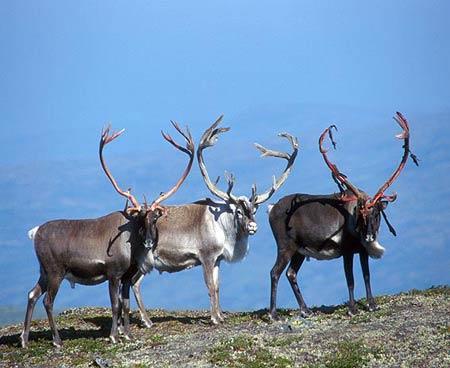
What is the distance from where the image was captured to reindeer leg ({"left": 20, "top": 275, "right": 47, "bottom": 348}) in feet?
61.7

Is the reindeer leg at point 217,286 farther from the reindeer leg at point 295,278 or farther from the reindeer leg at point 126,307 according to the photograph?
the reindeer leg at point 126,307

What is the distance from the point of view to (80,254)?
19.1 meters

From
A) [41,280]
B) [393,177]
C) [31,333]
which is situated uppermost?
[393,177]

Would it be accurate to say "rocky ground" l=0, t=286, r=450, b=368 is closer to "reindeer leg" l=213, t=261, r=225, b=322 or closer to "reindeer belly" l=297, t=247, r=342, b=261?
"reindeer leg" l=213, t=261, r=225, b=322

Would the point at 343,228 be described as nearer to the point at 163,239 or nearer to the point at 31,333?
the point at 163,239

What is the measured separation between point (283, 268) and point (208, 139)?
13.2 feet

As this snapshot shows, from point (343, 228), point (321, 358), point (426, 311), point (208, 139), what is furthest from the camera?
point (208, 139)

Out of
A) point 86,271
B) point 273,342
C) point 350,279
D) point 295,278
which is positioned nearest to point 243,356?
point 273,342

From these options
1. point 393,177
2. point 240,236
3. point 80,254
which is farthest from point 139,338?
point 393,177

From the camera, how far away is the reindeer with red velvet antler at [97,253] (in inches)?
747

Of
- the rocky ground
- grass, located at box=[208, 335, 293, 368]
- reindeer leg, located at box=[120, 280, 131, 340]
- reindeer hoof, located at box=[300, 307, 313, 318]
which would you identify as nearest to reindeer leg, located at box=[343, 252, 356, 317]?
the rocky ground

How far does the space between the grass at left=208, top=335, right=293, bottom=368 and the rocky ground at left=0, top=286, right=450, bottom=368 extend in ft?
0.06

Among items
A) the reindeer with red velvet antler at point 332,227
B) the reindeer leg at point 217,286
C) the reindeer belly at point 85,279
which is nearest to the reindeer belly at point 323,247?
the reindeer with red velvet antler at point 332,227

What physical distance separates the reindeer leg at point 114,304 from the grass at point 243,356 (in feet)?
9.24
